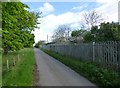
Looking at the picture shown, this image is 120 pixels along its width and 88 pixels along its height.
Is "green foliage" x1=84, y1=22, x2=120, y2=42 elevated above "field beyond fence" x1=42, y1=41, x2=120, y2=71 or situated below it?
above

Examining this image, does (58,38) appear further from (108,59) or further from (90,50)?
(108,59)

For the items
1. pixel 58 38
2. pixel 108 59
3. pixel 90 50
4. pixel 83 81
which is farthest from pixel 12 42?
pixel 58 38

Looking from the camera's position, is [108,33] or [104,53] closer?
[104,53]

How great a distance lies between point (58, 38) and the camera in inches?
3194

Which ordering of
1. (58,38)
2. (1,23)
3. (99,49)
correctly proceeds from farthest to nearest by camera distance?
(58,38) < (99,49) < (1,23)

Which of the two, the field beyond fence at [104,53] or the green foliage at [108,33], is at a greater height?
the green foliage at [108,33]

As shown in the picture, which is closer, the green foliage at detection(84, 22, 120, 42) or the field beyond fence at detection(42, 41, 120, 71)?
the field beyond fence at detection(42, 41, 120, 71)

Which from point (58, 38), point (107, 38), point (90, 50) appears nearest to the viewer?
point (90, 50)

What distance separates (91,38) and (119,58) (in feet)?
62.8

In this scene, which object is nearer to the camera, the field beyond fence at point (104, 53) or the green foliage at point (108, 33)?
the field beyond fence at point (104, 53)

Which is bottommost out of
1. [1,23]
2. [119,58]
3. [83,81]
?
[83,81]

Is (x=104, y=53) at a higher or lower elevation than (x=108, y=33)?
lower

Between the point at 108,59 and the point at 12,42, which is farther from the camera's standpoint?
the point at 108,59

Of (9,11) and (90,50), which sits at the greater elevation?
(9,11)
